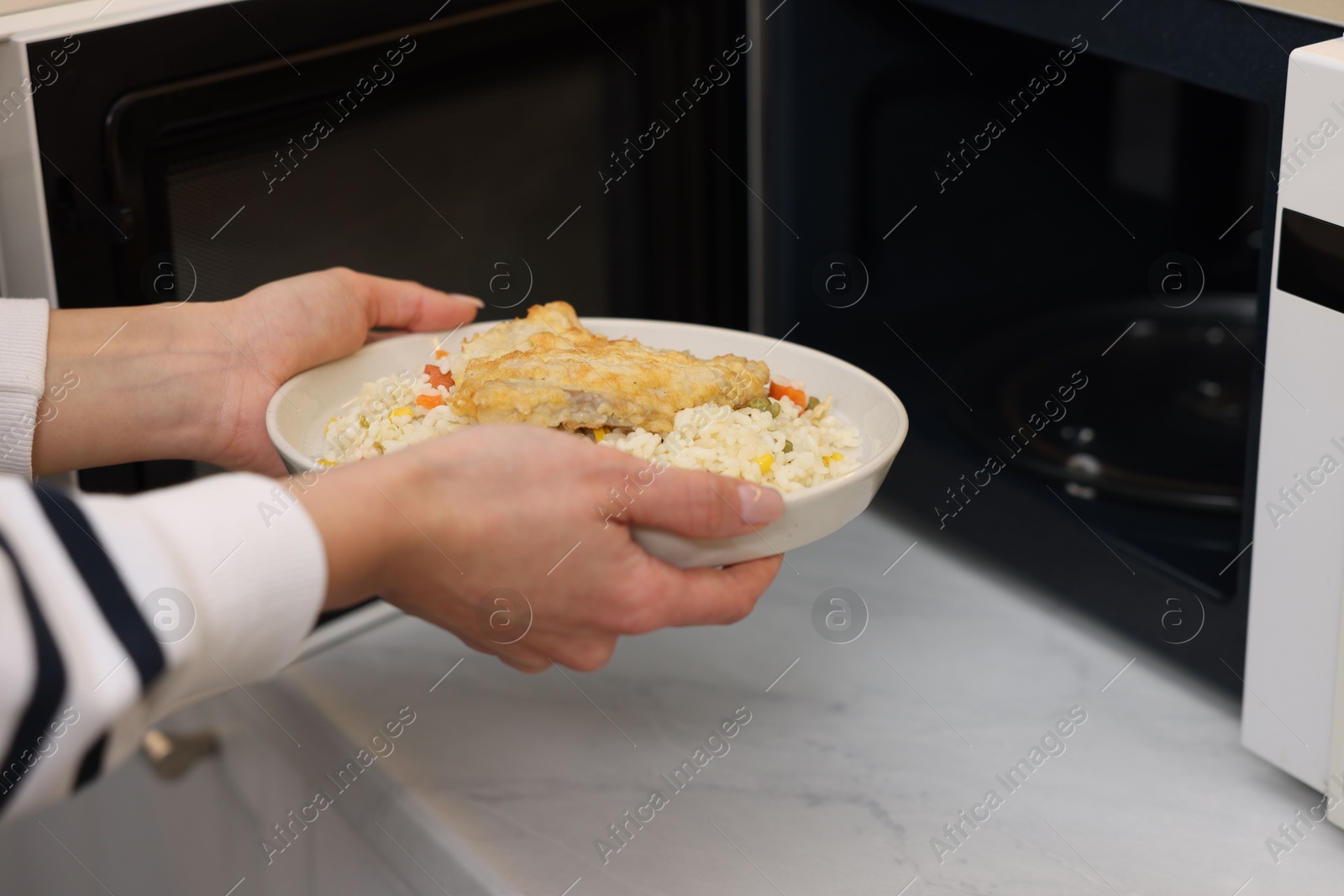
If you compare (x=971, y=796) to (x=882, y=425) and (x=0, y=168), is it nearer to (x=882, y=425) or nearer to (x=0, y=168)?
(x=882, y=425)

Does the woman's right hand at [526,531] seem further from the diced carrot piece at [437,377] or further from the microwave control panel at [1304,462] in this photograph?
the microwave control panel at [1304,462]

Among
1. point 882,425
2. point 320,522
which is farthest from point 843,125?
point 320,522

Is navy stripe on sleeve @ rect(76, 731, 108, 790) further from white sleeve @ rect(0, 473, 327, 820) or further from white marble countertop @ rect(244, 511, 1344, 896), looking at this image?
white marble countertop @ rect(244, 511, 1344, 896)

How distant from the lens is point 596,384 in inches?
23.1

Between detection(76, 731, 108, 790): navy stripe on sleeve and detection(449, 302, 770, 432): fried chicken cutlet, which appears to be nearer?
detection(76, 731, 108, 790): navy stripe on sleeve

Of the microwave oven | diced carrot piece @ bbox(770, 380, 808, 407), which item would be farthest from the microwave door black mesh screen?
diced carrot piece @ bbox(770, 380, 808, 407)

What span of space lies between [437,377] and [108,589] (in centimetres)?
29

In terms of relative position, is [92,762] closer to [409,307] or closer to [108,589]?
[108,589]

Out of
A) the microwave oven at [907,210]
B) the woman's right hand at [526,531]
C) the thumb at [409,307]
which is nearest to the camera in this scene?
the woman's right hand at [526,531]

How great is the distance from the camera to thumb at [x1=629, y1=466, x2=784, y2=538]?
517 millimetres

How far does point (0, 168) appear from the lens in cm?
61

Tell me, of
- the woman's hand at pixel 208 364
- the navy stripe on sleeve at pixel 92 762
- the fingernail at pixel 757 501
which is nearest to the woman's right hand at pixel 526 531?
the fingernail at pixel 757 501

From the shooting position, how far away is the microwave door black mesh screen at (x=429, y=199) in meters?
0.68

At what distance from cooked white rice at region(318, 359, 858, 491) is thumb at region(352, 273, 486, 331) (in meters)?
0.08
